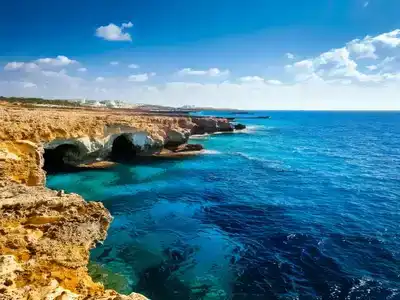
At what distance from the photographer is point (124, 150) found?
45.4 m

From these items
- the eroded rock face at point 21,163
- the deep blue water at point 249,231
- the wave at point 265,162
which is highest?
the eroded rock face at point 21,163

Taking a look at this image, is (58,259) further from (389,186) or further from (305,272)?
(389,186)

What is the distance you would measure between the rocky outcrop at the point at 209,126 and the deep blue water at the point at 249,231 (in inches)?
1809

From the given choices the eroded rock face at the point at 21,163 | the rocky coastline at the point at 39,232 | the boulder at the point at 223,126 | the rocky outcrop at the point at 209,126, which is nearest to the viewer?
the rocky coastline at the point at 39,232

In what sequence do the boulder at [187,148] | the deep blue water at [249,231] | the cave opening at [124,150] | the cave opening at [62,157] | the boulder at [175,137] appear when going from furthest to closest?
1. the boulder at [187,148]
2. the boulder at [175,137]
3. the cave opening at [124,150]
4. the cave opening at [62,157]
5. the deep blue water at [249,231]

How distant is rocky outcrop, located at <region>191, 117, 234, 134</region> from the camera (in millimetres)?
84094

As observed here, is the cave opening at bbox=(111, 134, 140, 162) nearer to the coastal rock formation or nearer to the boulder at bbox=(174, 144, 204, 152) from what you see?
the coastal rock formation

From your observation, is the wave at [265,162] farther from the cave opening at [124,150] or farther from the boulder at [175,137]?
the cave opening at [124,150]

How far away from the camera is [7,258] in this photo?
28.6 feet

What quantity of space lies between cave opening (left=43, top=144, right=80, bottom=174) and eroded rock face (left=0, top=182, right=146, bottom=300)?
71.7 feet

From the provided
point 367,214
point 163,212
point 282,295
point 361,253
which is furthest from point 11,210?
point 367,214

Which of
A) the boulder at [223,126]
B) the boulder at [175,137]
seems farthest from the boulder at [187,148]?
the boulder at [223,126]

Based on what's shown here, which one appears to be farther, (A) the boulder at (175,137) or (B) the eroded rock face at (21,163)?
(A) the boulder at (175,137)

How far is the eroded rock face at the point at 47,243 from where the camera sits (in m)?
7.83
